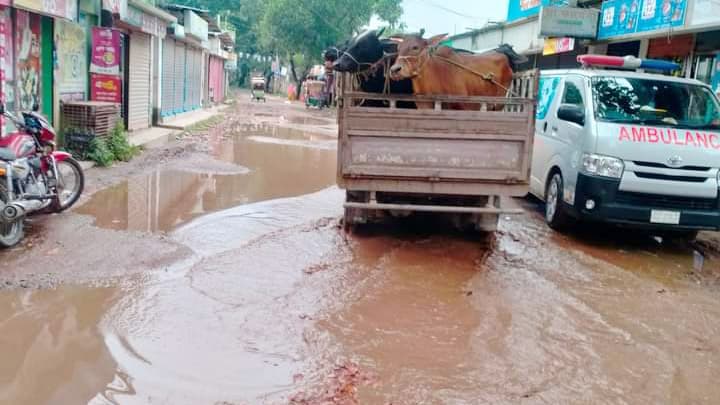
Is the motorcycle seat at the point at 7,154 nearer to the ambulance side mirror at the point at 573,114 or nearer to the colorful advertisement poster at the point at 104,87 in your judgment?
the ambulance side mirror at the point at 573,114

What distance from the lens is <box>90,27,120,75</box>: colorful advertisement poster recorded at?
1188 cm

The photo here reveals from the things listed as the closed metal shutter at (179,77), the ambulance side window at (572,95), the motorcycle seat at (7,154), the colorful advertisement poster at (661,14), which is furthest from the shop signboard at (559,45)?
the motorcycle seat at (7,154)

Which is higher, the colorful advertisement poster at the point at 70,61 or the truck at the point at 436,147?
the colorful advertisement poster at the point at 70,61

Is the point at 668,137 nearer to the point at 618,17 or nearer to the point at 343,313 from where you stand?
the point at 343,313

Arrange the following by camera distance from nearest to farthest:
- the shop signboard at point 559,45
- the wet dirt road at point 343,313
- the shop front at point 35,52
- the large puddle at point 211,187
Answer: the wet dirt road at point 343,313 → the large puddle at point 211,187 → the shop front at point 35,52 → the shop signboard at point 559,45

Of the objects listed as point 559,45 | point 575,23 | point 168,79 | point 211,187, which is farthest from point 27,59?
point 559,45

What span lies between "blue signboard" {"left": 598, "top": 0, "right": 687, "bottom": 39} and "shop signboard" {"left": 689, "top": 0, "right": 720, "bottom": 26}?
0.28 metres

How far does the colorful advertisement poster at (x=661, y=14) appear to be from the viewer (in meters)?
11.7

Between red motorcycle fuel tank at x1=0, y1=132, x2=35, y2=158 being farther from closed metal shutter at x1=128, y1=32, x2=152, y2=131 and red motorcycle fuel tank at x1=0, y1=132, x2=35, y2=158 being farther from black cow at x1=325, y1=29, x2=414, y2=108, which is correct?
closed metal shutter at x1=128, y1=32, x2=152, y2=131

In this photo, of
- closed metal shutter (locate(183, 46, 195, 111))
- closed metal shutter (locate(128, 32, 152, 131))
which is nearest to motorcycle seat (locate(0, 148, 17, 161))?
closed metal shutter (locate(128, 32, 152, 131))

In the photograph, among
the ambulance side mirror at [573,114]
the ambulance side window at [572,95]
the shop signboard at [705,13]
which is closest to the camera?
the ambulance side mirror at [573,114]

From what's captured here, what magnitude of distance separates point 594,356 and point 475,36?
24.3m

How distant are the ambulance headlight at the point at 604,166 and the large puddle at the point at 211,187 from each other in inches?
177

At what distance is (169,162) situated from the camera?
12289 mm
